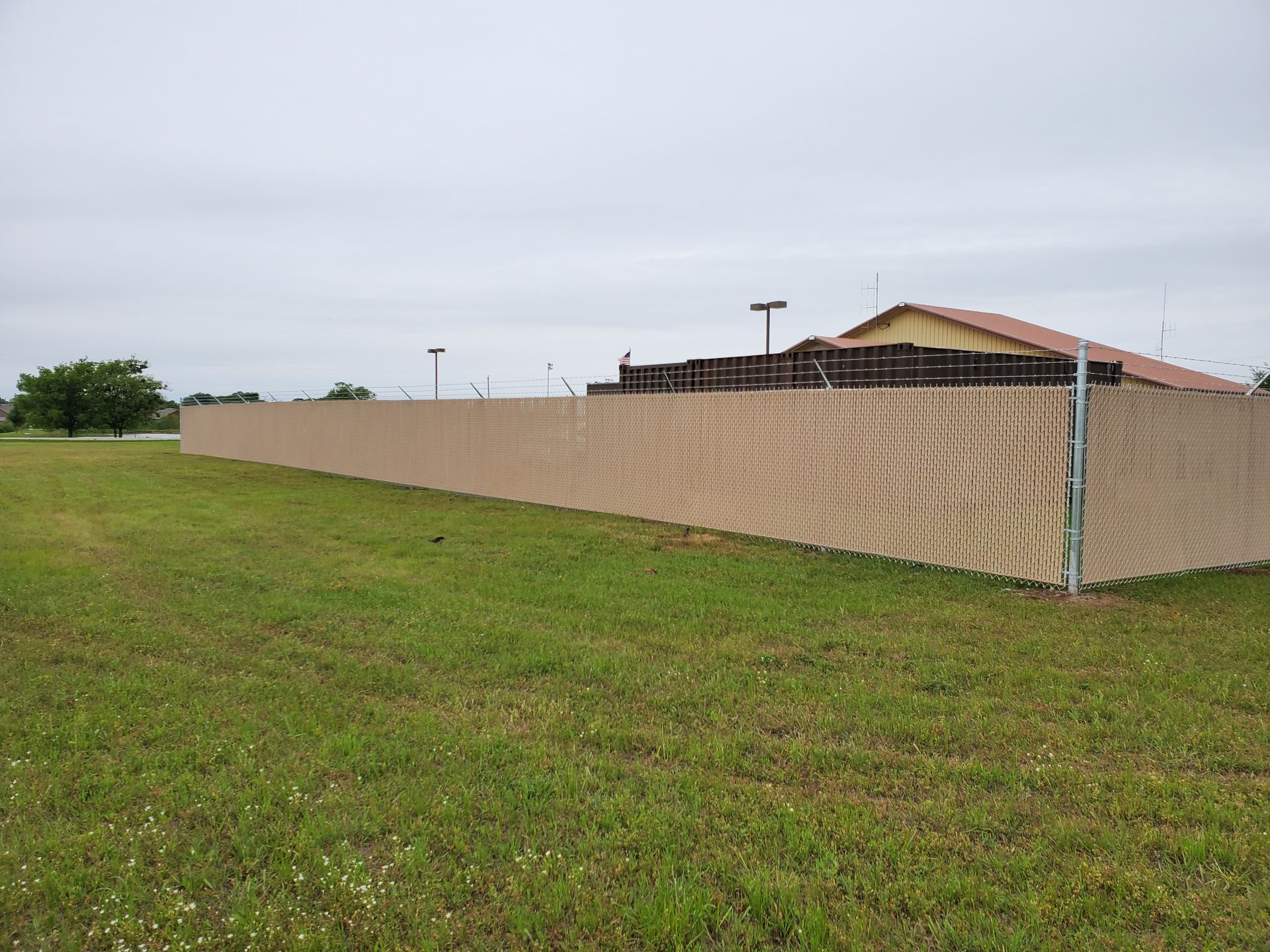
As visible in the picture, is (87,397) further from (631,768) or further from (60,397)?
(631,768)

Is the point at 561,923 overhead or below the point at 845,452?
below

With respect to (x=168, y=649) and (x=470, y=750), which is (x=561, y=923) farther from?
(x=168, y=649)

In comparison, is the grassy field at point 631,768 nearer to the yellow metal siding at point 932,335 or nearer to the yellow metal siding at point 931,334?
the yellow metal siding at point 932,335

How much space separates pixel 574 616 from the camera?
6320 millimetres

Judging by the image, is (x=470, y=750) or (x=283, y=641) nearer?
(x=470, y=750)

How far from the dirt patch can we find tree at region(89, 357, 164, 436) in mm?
63800

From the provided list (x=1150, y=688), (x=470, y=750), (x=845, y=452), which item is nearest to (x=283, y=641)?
(x=470, y=750)

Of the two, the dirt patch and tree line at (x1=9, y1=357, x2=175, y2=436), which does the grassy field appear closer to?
the dirt patch

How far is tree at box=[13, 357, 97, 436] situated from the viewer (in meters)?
56.2

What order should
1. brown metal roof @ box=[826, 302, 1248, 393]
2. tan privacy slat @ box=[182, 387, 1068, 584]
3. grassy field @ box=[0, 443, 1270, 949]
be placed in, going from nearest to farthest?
grassy field @ box=[0, 443, 1270, 949] → tan privacy slat @ box=[182, 387, 1068, 584] → brown metal roof @ box=[826, 302, 1248, 393]

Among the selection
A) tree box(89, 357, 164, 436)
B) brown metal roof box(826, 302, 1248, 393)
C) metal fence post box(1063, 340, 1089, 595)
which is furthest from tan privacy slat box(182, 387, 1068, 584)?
tree box(89, 357, 164, 436)

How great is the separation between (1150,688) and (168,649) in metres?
5.92

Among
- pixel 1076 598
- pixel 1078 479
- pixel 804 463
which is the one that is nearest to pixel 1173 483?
pixel 1078 479

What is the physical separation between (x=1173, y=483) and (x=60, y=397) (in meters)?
65.3
